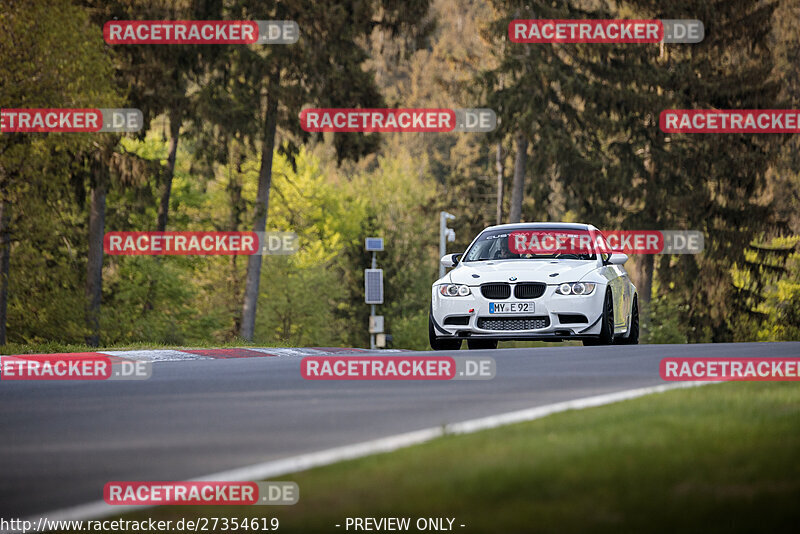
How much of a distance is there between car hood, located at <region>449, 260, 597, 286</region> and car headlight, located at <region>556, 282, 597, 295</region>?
0.22ft

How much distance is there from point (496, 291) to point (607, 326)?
1706 millimetres

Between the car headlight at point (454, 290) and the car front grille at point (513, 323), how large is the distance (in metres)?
0.41

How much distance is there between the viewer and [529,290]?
57.9 ft

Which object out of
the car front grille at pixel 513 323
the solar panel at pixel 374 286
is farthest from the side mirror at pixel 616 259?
the solar panel at pixel 374 286

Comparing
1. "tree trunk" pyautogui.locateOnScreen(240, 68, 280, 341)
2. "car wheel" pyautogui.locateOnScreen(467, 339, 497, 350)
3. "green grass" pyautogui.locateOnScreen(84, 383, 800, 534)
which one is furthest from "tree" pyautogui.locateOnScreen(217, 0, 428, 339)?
"green grass" pyautogui.locateOnScreen(84, 383, 800, 534)

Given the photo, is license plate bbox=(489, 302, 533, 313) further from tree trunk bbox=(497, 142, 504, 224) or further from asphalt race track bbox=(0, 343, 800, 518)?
tree trunk bbox=(497, 142, 504, 224)

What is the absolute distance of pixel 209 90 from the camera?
3966 cm

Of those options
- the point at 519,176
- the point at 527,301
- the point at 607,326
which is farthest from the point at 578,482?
the point at 519,176

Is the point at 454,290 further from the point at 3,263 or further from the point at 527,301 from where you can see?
the point at 3,263

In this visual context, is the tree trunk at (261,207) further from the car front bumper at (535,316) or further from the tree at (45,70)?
the car front bumper at (535,316)

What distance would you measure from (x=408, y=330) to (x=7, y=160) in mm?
48876

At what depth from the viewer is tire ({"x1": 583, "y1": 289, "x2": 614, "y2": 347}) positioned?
18047 mm

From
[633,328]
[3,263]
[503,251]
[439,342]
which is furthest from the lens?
[3,263]

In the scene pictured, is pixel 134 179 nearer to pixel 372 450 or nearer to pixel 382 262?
pixel 372 450
